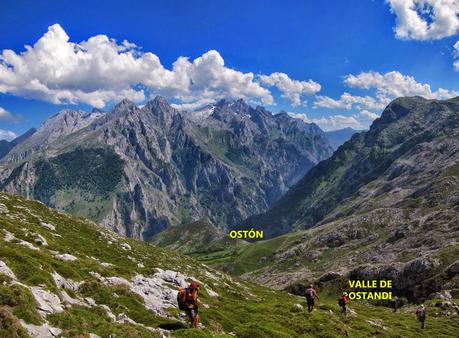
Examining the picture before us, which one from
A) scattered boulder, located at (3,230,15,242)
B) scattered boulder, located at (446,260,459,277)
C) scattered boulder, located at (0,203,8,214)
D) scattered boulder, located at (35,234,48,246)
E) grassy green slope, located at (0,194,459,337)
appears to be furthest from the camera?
scattered boulder, located at (446,260,459,277)

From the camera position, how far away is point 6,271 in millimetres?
27875

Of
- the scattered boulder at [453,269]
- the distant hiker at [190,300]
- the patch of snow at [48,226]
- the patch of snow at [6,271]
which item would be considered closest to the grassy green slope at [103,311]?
the patch of snow at [6,271]

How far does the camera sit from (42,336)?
69.3ft

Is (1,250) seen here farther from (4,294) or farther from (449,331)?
(449,331)

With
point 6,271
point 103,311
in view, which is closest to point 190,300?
point 103,311

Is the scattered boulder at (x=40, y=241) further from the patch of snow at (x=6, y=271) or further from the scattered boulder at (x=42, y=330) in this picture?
the scattered boulder at (x=42, y=330)

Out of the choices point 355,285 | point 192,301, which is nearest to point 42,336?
point 192,301

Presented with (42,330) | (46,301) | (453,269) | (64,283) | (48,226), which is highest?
(48,226)

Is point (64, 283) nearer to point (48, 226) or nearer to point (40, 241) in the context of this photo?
point (40, 241)

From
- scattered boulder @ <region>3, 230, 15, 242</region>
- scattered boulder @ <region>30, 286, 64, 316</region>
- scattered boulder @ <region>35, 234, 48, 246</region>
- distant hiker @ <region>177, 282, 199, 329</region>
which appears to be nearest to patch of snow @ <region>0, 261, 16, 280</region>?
scattered boulder @ <region>30, 286, 64, 316</region>

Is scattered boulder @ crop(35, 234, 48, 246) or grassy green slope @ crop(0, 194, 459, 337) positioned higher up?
scattered boulder @ crop(35, 234, 48, 246)

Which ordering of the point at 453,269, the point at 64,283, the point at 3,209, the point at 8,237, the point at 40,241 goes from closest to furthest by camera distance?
the point at 64,283
the point at 8,237
the point at 40,241
the point at 3,209
the point at 453,269

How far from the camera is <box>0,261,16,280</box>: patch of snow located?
1081 inches

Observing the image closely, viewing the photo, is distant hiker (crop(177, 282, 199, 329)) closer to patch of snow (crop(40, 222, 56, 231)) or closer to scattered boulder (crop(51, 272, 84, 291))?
scattered boulder (crop(51, 272, 84, 291))
